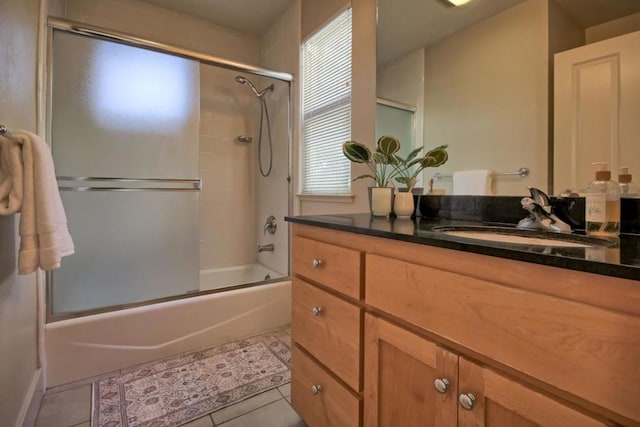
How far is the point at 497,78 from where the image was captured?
3.89 ft

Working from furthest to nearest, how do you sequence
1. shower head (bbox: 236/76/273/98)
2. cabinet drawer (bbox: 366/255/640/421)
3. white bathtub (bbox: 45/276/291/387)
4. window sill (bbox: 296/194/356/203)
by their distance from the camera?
shower head (bbox: 236/76/273/98) < window sill (bbox: 296/194/356/203) < white bathtub (bbox: 45/276/291/387) < cabinet drawer (bbox: 366/255/640/421)

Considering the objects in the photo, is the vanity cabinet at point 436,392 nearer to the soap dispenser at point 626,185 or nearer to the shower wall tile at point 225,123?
the soap dispenser at point 626,185

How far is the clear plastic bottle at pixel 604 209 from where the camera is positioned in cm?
80

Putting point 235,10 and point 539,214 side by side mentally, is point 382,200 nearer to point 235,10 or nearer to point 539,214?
point 539,214

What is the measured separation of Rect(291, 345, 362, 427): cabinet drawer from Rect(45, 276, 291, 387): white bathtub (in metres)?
0.84

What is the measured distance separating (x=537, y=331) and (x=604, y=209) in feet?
1.72

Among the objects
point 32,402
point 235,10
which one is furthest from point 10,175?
point 235,10

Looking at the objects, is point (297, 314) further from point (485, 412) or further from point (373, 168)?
point (373, 168)

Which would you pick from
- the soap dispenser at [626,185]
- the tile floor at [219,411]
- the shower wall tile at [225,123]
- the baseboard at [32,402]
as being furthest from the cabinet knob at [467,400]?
the shower wall tile at [225,123]

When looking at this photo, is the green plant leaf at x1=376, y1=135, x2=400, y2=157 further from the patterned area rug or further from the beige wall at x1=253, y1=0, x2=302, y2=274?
the patterned area rug

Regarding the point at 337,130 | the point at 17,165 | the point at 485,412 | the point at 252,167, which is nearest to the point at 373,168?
the point at 337,130

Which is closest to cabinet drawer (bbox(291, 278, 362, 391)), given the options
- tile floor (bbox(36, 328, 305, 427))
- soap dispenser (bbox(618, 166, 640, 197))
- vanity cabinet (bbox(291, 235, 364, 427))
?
vanity cabinet (bbox(291, 235, 364, 427))

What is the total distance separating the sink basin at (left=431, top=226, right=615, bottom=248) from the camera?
0.77 metres

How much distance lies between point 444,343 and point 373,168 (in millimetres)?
1060
